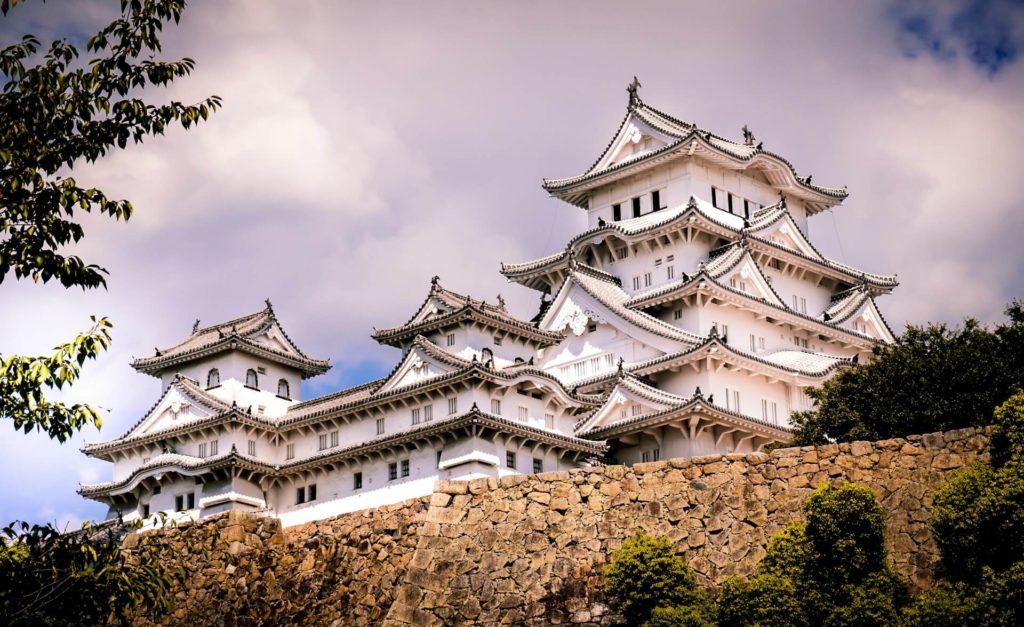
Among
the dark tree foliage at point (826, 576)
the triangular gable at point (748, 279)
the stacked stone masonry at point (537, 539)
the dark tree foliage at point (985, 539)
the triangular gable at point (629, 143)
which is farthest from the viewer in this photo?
the triangular gable at point (629, 143)

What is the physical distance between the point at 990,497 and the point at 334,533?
582 inches

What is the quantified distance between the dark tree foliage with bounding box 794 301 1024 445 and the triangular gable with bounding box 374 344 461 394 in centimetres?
1539

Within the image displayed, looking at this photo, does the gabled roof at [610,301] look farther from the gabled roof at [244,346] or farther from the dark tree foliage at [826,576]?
the dark tree foliage at [826,576]

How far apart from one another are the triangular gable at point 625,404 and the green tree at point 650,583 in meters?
26.8

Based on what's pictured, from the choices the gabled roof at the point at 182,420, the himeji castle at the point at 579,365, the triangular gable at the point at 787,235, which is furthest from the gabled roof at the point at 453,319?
the triangular gable at the point at 787,235

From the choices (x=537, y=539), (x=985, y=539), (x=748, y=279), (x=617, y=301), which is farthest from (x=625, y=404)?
(x=985, y=539)

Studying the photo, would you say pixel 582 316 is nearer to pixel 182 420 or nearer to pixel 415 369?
pixel 415 369

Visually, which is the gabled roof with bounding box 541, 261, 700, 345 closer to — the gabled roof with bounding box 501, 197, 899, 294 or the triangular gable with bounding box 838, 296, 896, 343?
the gabled roof with bounding box 501, 197, 899, 294

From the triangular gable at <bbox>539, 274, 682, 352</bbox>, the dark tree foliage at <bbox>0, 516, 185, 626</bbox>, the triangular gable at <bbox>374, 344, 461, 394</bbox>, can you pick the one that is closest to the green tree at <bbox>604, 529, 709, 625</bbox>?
the dark tree foliage at <bbox>0, 516, 185, 626</bbox>

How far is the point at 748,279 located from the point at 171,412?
25.3 meters

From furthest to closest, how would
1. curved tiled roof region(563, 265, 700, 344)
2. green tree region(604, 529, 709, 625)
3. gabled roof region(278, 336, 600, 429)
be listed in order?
curved tiled roof region(563, 265, 700, 344) → gabled roof region(278, 336, 600, 429) → green tree region(604, 529, 709, 625)

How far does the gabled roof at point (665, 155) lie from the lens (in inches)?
2616

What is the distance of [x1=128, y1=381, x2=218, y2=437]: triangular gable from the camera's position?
59906 millimetres

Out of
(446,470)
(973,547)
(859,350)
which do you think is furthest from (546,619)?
(859,350)
